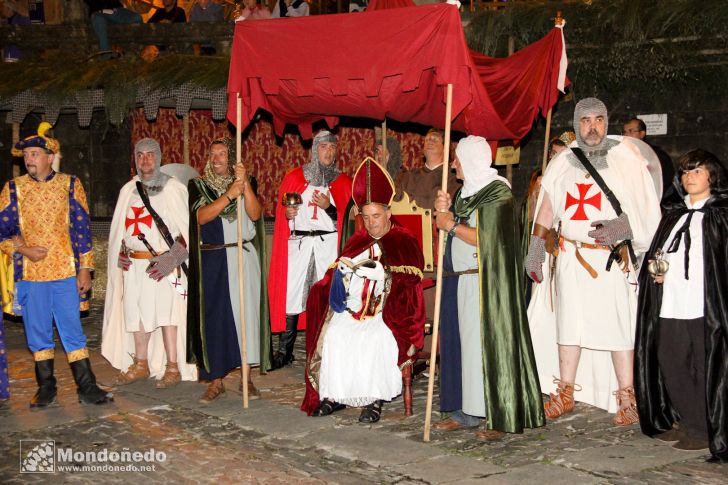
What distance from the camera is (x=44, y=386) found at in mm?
7031

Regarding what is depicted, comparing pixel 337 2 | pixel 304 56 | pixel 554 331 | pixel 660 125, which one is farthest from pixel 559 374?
pixel 337 2

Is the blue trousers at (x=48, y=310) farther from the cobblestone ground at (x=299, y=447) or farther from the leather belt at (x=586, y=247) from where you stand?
the leather belt at (x=586, y=247)

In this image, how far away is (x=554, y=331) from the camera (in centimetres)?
695

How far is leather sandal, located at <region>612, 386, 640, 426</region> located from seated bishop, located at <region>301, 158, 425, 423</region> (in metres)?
1.41

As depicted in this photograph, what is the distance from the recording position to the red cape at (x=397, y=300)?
258 inches

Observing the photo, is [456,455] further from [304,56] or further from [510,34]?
[510,34]

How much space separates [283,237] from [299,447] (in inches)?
119

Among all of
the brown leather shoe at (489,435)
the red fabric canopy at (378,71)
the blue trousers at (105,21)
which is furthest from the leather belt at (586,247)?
the blue trousers at (105,21)

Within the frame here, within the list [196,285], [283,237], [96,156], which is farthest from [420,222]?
[96,156]

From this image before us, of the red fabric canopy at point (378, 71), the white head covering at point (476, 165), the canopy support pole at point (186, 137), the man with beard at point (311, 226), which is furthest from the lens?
the canopy support pole at point (186, 137)

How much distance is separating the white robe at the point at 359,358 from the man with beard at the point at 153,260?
1.74m

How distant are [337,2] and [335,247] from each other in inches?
255

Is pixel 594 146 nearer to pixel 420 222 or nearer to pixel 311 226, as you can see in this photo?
pixel 420 222

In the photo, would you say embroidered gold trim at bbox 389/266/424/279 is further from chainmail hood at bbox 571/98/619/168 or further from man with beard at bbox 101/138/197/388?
man with beard at bbox 101/138/197/388
